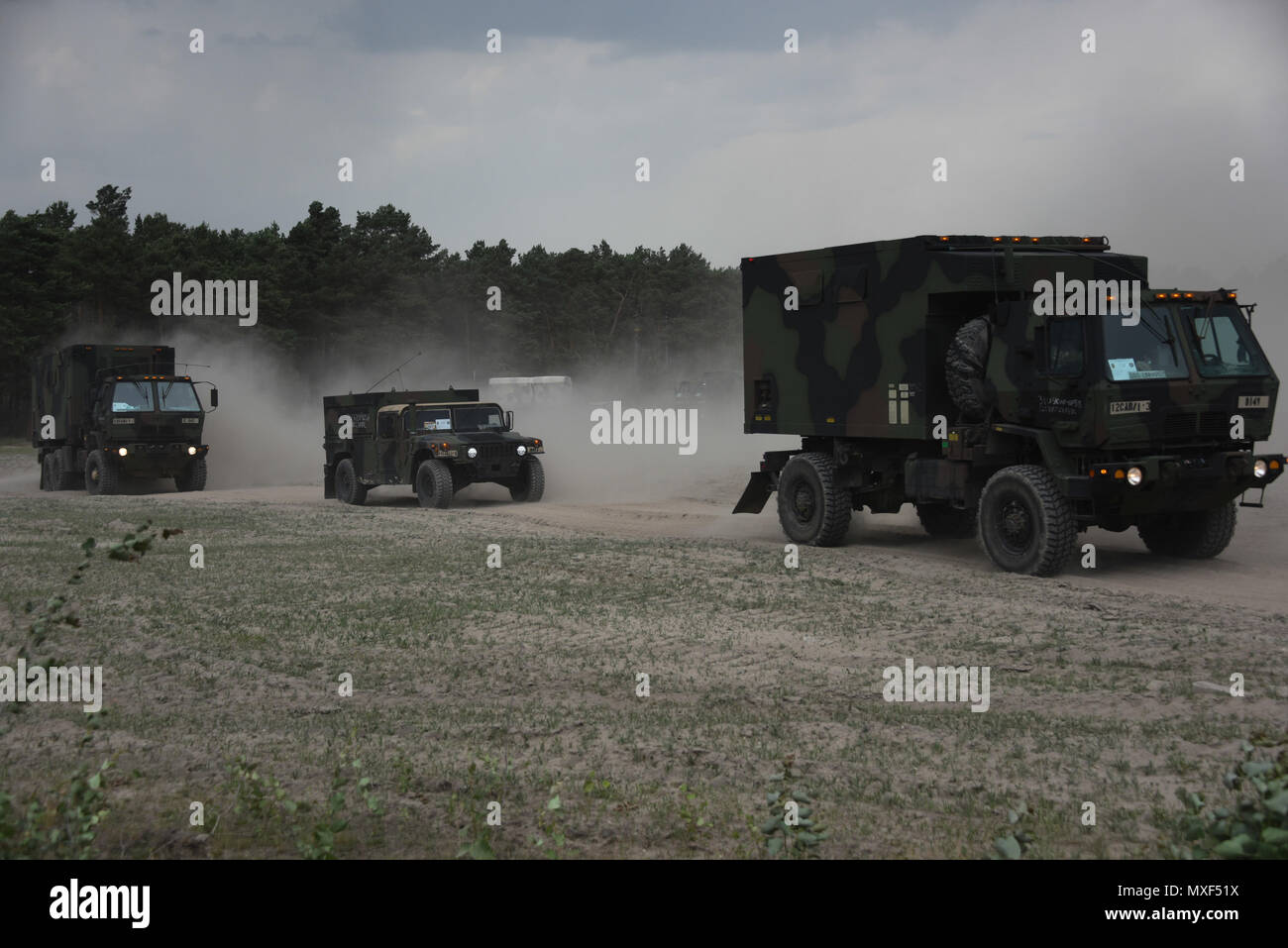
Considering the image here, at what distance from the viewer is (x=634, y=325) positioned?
81.5 meters

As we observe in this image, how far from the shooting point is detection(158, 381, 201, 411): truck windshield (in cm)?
2942

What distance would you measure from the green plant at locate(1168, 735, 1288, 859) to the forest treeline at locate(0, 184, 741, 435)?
168 feet

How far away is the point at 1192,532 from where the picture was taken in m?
13.8

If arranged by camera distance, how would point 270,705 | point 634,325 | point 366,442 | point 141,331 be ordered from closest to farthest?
point 270,705, point 366,442, point 141,331, point 634,325

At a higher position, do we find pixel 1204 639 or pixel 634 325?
pixel 634 325

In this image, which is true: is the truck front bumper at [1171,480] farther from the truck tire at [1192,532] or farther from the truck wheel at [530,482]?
the truck wheel at [530,482]

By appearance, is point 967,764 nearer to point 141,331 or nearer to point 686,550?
point 686,550

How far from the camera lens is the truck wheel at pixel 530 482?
23578mm

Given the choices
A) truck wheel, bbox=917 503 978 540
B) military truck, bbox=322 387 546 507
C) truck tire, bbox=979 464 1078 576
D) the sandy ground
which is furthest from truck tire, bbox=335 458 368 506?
truck tire, bbox=979 464 1078 576

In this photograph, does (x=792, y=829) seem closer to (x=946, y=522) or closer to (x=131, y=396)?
(x=946, y=522)

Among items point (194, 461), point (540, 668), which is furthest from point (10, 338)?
point (540, 668)

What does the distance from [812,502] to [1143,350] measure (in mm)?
4737

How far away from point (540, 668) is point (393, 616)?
244 centimetres
